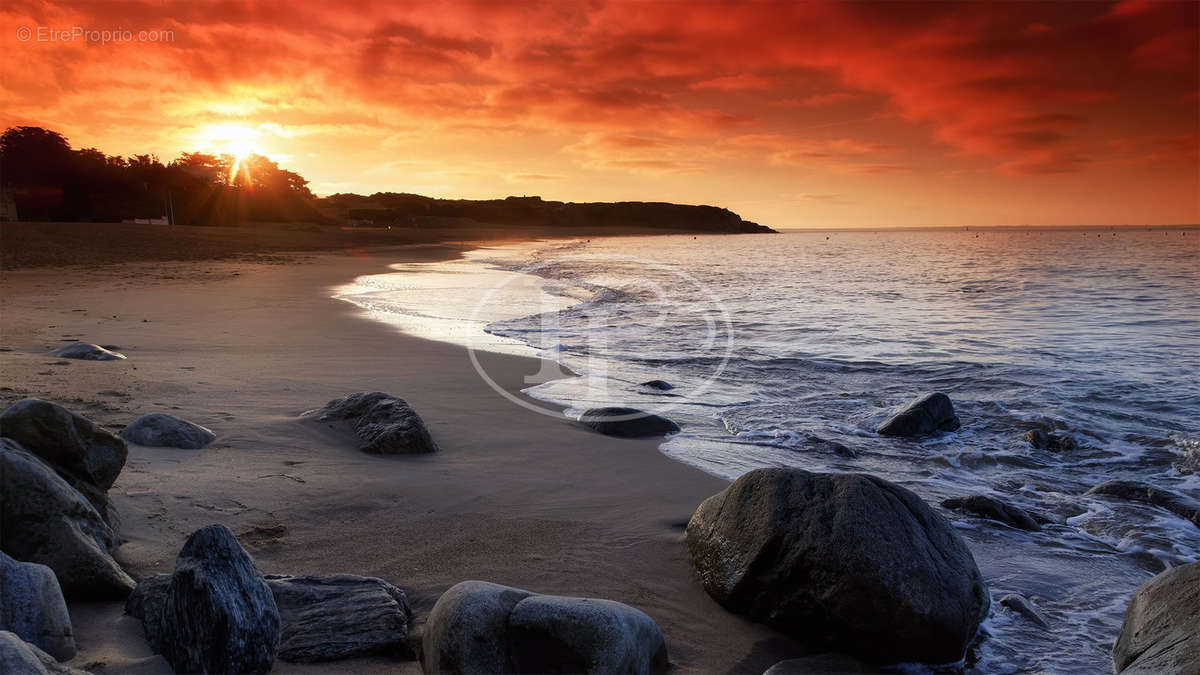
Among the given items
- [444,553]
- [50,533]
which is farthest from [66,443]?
[444,553]

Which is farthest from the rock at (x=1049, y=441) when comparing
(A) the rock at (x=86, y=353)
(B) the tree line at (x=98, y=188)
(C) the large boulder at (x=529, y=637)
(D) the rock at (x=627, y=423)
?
(B) the tree line at (x=98, y=188)

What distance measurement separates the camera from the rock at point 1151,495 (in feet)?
15.9

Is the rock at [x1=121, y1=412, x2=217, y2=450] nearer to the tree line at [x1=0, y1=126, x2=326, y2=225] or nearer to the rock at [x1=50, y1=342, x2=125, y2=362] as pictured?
the rock at [x1=50, y1=342, x2=125, y2=362]

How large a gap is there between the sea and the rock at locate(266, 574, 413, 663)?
2521 mm

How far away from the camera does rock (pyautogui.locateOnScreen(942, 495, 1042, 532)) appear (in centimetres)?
456

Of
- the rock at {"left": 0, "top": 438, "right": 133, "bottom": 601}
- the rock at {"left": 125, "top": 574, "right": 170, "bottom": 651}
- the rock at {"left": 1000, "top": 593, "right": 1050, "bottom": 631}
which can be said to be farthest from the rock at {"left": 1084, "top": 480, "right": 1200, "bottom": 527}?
the rock at {"left": 0, "top": 438, "right": 133, "bottom": 601}

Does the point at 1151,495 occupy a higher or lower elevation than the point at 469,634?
lower

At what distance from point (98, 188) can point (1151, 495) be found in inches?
2025

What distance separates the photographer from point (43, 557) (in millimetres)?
2746

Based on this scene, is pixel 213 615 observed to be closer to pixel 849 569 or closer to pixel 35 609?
pixel 35 609

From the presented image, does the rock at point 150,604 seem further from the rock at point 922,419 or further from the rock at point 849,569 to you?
the rock at point 922,419

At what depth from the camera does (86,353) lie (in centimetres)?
734

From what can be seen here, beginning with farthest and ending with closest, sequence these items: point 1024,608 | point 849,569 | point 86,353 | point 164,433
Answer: point 86,353, point 164,433, point 1024,608, point 849,569

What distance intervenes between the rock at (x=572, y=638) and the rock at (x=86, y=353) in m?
6.71
